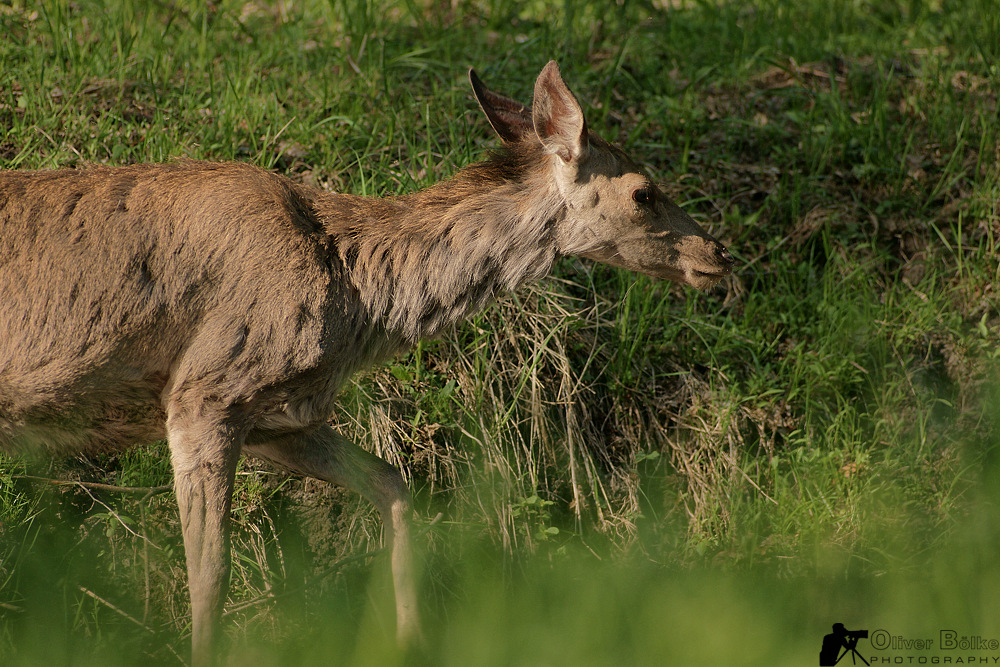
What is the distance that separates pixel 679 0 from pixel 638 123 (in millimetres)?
2118

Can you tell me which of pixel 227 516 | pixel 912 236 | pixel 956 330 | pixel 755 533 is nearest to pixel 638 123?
pixel 912 236

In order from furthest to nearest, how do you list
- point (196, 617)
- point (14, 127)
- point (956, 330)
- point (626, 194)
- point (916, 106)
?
point (916, 106)
point (956, 330)
point (14, 127)
point (626, 194)
point (196, 617)

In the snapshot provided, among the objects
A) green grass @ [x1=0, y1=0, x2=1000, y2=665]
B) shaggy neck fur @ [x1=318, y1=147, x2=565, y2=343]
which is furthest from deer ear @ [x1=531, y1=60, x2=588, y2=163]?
green grass @ [x1=0, y1=0, x2=1000, y2=665]

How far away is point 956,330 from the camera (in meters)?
6.18

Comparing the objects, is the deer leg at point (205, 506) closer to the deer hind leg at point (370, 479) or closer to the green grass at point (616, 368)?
the green grass at point (616, 368)

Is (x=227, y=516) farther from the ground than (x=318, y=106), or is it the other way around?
(x=318, y=106)

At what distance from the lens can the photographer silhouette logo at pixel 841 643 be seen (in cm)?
397

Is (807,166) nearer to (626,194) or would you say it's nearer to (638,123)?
(638,123)

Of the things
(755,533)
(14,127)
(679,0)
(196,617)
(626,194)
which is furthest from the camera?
(679,0)

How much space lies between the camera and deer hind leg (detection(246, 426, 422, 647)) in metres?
4.43

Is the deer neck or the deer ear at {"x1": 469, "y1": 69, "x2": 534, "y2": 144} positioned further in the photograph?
the deer ear at {"x1": 469, "y1": 69, "x2": 534, "y2": 144}

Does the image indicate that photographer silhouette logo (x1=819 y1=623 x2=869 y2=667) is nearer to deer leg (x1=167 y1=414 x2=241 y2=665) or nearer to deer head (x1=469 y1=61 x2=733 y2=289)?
deer head (x1=469 y1=61 x2=733 y2=289)

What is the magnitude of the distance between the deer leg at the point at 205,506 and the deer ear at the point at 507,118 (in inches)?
66.2

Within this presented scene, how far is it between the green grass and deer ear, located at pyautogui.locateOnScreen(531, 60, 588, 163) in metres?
1.46
